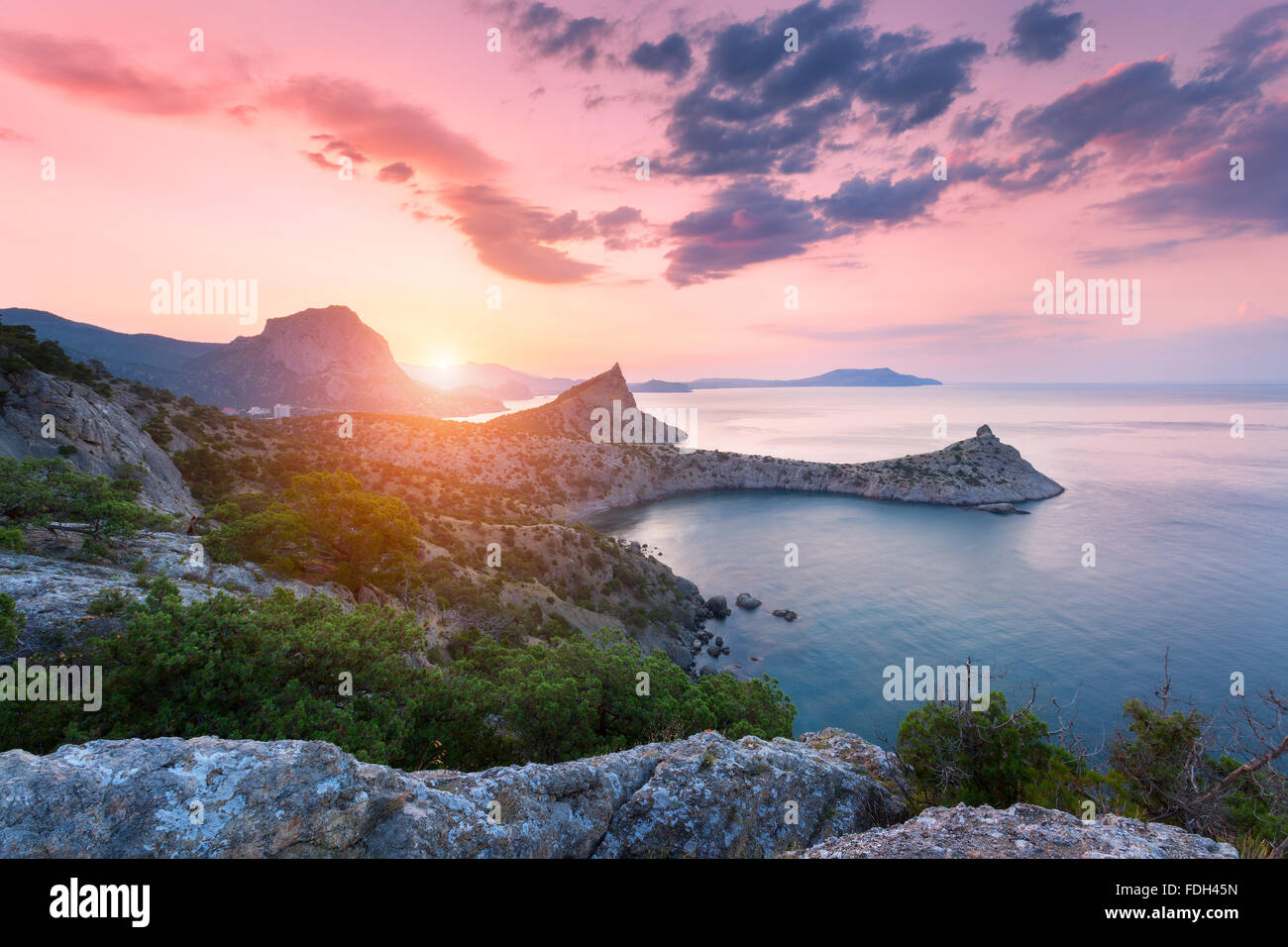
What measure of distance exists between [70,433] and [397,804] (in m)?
36.4

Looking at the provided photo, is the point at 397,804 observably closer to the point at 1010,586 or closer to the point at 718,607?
the point at 718,607

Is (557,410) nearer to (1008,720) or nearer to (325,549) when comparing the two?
(325,549)

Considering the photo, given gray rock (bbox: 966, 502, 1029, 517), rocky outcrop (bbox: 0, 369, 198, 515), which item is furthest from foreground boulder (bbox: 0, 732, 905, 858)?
gray rock (bbox: 966, 502, 1029, 517)

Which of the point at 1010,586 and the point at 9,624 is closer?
the point at 9,624

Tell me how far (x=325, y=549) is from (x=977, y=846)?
2888 cm

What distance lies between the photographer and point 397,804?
7.12 metres

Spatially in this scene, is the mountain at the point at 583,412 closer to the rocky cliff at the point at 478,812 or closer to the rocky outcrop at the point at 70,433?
the rocky outcrop at the point at 70,433

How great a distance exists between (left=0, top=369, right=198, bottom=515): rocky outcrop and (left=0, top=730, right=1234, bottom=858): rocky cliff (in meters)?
26.4

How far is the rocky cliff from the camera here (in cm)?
584

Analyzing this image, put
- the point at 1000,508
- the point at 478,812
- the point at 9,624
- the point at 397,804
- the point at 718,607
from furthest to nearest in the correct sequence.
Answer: the point at 1000,508
the point at 718,607
the point at 9,624
the point at 478,812
the point at 397,804

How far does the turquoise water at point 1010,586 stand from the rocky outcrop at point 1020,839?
1664cm

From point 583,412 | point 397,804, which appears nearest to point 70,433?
point 397,804

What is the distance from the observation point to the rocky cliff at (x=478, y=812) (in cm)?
584

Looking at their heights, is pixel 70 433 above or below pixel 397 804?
above
